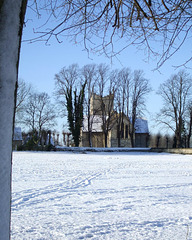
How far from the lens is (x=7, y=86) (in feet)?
6.19

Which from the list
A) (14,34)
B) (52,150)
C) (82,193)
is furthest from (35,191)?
(52,150)

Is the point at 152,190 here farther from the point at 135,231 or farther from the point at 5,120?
the point at 5,120

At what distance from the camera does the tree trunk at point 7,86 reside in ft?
6.10

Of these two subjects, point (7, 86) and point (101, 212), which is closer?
point (7, 86)

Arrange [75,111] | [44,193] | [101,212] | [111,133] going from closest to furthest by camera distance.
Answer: [101,212]
[44,193]
[75,111]
[111,133]

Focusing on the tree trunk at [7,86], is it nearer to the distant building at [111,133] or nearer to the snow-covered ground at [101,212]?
the snow-covered ground at [101,212]

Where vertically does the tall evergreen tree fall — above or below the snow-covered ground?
above

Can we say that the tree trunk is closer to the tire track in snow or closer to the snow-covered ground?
the snow-covered ground

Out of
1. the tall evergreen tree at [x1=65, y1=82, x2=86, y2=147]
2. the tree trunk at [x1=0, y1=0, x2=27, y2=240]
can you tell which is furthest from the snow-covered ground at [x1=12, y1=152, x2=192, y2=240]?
the tall evergreen tree at [x1=65, y1=82, x2=86, y2=147]

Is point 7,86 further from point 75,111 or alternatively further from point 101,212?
point 75,111

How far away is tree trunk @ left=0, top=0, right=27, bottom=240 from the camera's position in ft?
6.10

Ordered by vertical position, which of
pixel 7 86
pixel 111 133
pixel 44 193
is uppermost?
pixel 111 133

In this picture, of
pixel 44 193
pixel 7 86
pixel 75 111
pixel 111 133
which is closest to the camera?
pixel 7 86

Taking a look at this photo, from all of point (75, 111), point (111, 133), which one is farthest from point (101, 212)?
point (111, 133)
